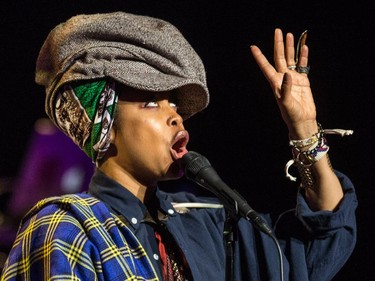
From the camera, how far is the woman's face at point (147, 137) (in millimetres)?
1968

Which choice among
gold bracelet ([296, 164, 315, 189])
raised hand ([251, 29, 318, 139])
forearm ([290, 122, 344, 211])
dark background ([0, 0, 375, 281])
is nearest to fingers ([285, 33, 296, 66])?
raised hand ([251, 29, 318, 139])

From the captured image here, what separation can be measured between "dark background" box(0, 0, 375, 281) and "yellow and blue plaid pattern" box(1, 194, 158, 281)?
1238mm

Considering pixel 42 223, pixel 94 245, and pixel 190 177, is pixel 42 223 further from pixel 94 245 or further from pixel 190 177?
pixel 190 177

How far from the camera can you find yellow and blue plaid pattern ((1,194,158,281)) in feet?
5.40

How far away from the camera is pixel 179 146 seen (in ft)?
6.58

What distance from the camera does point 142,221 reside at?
198 cm

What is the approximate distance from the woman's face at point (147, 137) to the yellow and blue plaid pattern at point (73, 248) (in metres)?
0.21

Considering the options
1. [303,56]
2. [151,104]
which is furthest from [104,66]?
[303,56]

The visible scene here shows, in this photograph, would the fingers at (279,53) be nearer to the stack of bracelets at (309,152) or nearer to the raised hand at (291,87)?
the raised hand at (291,87)

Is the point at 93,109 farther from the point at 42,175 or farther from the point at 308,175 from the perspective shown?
the point at 42,175

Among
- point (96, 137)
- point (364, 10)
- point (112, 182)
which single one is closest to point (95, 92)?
point (96, 137)

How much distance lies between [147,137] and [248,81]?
134 cm

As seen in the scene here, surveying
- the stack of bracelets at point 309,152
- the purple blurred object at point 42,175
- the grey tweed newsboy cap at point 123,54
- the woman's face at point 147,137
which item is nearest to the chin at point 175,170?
the woman's face at point 147,137

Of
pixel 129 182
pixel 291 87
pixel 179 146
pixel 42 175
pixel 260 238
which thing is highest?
pixel 291 87
